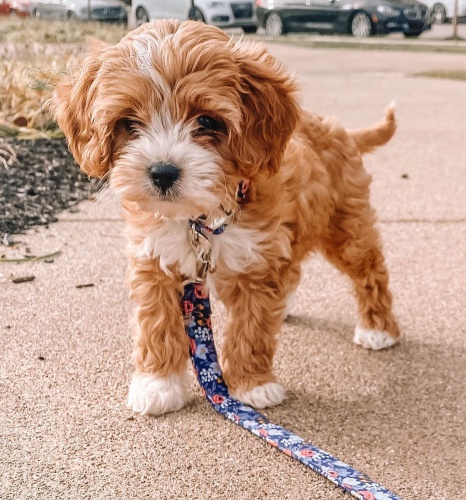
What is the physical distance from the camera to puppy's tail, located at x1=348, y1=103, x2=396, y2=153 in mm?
5043

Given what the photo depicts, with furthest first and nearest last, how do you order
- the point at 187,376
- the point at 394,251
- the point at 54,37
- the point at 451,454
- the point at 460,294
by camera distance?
the point at 54,37, the point at 394,251, the point at 460,294, the point at 187,376, the point at 451,454

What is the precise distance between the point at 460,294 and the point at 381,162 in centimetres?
369

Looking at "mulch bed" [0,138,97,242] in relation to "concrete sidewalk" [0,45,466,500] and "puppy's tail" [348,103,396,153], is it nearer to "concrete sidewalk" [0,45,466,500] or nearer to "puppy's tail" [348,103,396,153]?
"concrete sidewalk" [0,45,466,500]

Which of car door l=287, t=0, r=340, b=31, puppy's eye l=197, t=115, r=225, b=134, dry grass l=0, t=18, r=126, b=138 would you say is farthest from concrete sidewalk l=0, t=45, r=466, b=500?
car door l=287, t=0, r=340, b=31

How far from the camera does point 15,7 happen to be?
23688 millimetres

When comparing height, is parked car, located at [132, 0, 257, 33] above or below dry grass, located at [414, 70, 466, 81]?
above

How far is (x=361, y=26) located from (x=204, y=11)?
795cm

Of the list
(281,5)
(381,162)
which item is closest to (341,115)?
(381,162)

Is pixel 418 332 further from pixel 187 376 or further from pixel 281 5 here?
pixel 281 5

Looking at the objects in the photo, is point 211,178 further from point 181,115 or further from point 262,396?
point 262,396

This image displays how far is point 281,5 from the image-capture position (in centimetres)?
2505

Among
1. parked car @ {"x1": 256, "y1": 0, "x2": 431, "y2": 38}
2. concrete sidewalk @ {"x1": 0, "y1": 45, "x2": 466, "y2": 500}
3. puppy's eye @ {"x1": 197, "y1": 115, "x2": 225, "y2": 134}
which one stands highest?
puppy's eye @ {"x1": 197, "y1": 115, "x2": 225, "y2": 134}

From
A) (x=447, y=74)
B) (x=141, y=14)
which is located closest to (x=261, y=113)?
(x=141, y=14)

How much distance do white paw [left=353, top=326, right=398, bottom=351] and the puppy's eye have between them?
1.67m
